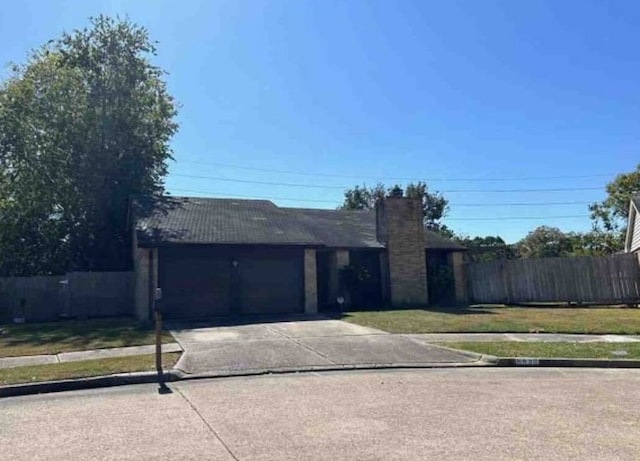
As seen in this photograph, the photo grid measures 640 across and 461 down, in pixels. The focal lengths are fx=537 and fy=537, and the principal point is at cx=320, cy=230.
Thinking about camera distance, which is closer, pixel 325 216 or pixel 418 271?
pixel 418 271

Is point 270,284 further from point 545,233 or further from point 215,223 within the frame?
point 545,233

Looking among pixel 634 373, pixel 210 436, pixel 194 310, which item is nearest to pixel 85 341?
pixel 194 310

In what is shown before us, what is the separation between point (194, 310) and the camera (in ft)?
64.2

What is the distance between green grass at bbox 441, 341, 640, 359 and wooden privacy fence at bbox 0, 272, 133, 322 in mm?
15241

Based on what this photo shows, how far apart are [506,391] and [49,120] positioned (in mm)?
28823

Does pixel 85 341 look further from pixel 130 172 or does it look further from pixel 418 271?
pixel 130 172

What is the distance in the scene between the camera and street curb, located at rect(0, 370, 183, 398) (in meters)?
8.22

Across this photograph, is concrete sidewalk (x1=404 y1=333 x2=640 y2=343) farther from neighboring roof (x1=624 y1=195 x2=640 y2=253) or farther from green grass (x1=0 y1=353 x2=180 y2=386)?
neighboring roof (x1=624 y1=195 x2=640 y2=253)

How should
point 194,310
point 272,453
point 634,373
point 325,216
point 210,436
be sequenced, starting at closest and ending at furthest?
point 272,453 < point 210,436 < point 634,373 < point 194,310 < point 325,216

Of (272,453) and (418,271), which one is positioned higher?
(418,271)

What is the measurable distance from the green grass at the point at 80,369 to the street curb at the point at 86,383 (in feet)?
0.82

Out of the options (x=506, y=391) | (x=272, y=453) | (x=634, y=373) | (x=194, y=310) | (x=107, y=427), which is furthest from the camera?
(x=194, y=310)

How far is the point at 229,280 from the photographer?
66.4ft

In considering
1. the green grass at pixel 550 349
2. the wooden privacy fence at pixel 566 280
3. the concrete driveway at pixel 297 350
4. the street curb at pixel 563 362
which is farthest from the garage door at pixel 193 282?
the wooden privacy fence at pixel 566 280
